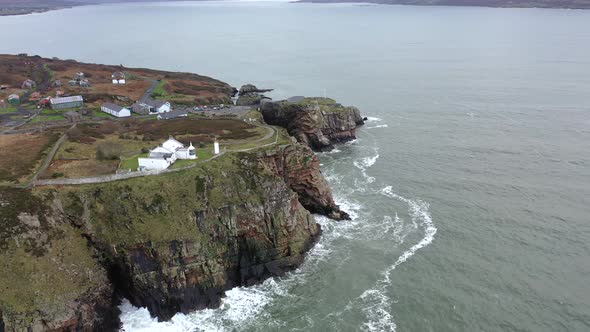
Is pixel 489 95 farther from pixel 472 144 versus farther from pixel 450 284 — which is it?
pixel 450 284

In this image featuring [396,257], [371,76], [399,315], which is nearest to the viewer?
[399,315]

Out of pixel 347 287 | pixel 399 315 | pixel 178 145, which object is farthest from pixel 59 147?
pixel 399 315

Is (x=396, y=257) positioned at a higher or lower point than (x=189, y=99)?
lower

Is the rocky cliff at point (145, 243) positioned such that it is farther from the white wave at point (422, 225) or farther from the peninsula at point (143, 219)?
the white wave at point (422, 225)

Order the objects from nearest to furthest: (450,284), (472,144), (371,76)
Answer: (450,284)
(472,144)
(371,76)

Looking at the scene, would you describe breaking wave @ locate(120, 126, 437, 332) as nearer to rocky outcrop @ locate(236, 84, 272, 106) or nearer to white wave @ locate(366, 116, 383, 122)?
white wave @ locate(366, 116, 383, 122)

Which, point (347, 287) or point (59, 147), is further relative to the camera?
point (59, 147)

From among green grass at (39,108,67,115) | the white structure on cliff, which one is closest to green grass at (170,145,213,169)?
the white structure on cliff
